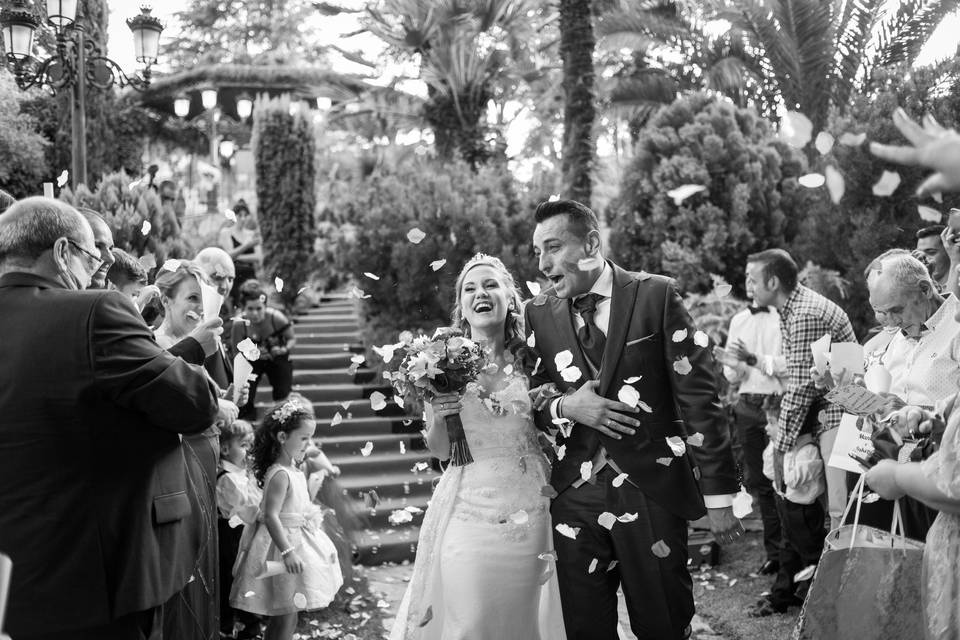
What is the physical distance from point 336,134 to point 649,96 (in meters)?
16.7

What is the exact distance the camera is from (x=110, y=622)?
2.95 metres

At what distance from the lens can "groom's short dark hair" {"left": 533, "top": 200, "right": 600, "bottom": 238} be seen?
3859 millimetres

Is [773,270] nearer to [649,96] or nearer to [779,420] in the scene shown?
[779,420]

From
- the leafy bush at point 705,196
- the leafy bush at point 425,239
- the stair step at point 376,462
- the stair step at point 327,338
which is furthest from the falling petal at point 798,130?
the stair step at point 327,338

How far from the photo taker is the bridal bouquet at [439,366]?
371 centimetres

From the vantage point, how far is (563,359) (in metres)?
3.82

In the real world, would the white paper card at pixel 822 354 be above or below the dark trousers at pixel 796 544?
above

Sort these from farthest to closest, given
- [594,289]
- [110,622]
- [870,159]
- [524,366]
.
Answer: [870,159]
[524,366]
[594,289]
[110,622]

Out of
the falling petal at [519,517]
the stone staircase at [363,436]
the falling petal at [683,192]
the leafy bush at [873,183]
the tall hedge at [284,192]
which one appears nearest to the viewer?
the falling petal at [519,517]

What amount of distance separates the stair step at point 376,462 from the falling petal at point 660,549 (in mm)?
5712

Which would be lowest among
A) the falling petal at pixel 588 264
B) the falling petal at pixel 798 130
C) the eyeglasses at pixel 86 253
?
the falling petal at pixel 588 264

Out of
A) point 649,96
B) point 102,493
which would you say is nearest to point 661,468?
point 102,493

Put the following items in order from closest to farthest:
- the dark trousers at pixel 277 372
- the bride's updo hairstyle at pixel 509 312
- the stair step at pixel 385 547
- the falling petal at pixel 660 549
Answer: the falling petal at pixel 660 549 → the bride's updo hairstyle at pixel 509 312 → the stair step at pixel 385 547 → the dark trousers at pixel 277 372

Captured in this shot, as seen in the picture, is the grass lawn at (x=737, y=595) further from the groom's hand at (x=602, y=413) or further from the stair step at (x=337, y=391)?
the stair step at (x=337, y=391)
